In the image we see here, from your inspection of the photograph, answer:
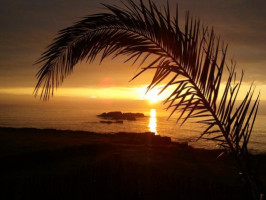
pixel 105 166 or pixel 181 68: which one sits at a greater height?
pixel 181 68

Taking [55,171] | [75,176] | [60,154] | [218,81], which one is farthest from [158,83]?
[60,154]

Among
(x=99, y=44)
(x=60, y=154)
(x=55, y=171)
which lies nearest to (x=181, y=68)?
(x=99, y=44)

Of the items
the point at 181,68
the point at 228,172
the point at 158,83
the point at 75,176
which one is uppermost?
the point at 181,68

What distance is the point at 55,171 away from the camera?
11.6m

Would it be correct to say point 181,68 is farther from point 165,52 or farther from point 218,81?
point 218,81

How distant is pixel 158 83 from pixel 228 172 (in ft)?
46.4

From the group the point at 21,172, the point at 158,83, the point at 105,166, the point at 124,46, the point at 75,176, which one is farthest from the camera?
the point at 21,172

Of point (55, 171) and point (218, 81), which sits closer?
point (218, 81)

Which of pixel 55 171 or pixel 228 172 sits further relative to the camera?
pixel 228 172

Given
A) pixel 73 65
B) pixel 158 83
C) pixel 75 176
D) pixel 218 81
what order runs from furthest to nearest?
pixel 75 176
pixel 73 65
pixel 158 83
pixel 218 81

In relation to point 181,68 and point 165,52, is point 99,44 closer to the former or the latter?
point 165,52

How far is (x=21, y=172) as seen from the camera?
11070mm

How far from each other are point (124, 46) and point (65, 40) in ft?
2.20

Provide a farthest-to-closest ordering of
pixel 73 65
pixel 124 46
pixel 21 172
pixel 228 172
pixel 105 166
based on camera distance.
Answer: pixel 228 172, pixel 21 172, pixel 105 166, pixel 73 65, pixel 124 46
